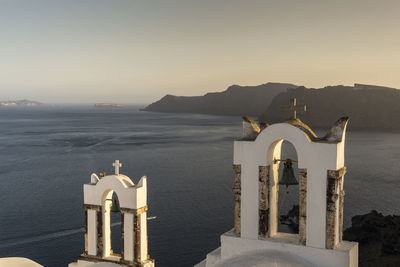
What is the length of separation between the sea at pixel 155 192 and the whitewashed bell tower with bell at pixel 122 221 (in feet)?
89.3

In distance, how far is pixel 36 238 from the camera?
4222 centimetres

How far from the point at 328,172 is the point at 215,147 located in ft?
309

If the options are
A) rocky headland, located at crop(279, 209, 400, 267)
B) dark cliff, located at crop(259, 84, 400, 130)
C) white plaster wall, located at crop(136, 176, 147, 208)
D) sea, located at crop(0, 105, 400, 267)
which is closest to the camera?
white plaster wall, located at crop(136, 176, 147, 208)

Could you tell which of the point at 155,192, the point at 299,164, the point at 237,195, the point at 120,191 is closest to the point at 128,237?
the point at 120,191

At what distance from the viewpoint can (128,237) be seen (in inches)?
429

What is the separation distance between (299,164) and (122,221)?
458 cm

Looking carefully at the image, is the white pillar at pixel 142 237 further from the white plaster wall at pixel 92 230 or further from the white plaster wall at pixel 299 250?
the white plaster wall at pixel 299 250

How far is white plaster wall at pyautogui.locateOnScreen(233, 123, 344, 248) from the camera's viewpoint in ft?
30.8

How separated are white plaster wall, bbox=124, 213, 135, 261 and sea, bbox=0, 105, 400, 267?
90.5 feet

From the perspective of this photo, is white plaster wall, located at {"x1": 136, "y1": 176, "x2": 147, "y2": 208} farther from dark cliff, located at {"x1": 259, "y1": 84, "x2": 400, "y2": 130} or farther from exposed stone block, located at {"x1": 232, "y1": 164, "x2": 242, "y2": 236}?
dark cliff, located at {"x1": 259, "y1": 84, "x2": 400, "y2": 130}

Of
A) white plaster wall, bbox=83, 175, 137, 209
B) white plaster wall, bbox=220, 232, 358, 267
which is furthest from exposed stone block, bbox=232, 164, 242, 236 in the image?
white plaster wall, bbox=83, 175, 137, 209

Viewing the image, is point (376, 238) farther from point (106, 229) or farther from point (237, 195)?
point (106, 229)

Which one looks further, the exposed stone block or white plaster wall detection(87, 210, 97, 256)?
white plaster wall detection(87, 210, 97, 256)

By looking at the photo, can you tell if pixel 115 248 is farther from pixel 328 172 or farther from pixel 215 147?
pixel 215 147
